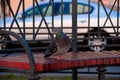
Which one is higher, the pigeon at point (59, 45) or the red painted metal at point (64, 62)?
the pigeon at point (59, 45)

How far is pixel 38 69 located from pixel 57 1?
7.07m

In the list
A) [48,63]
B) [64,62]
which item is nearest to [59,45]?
[64,62]

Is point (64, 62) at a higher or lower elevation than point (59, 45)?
lower

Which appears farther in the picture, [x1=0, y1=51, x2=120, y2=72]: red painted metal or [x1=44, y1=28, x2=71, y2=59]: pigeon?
[x1=44, y1=28, x2=71, y2=59]: pigeon

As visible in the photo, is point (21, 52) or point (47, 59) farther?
point (21, 52)

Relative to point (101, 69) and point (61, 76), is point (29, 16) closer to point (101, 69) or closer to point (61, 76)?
point (61, 76)

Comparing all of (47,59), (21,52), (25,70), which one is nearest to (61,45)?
(47,59)

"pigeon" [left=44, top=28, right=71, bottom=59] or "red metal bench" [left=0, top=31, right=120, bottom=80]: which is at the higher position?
"pigeon" [left=44, top=28, right=71, bottom=59]

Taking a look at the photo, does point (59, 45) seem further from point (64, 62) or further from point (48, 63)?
point (48, 63)

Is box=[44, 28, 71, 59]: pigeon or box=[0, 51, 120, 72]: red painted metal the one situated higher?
box=[44, 28, 71, 59]: pigeon

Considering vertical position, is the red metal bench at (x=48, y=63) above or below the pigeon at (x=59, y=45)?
below

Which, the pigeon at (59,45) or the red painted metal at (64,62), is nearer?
the red painted metal at (64,62)

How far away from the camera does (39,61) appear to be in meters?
3.63

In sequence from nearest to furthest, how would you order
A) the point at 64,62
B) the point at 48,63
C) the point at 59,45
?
the point at 48,63, the point at 64,62, the point at 59,45
